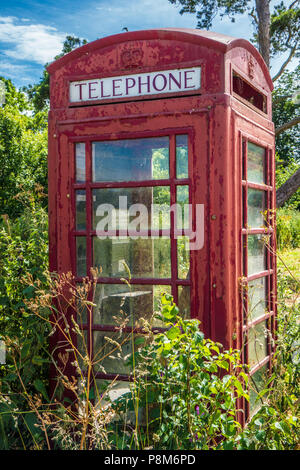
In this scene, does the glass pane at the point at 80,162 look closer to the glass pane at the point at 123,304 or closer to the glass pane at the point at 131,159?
the glass pane at the point at 131,159

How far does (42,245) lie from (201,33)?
181 cm

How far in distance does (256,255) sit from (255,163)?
2.18 ft

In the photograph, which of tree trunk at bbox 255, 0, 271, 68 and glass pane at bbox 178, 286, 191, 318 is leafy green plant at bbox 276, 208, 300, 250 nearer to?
tree trunk at bbox 255, 0, 271, 68

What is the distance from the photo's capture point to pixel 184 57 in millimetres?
2967

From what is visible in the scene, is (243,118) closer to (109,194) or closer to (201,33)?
(201,33)

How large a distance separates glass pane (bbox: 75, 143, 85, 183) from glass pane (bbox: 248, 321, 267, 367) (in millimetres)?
1525

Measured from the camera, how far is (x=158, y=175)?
3080 millimetres

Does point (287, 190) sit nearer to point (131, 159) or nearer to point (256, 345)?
point (256, 345)

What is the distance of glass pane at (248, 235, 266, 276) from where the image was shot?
3.39m

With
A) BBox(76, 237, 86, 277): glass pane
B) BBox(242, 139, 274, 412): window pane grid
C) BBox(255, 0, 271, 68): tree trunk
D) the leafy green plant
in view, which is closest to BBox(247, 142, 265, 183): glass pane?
BBox(242, 139, 274, 412): window pane grid

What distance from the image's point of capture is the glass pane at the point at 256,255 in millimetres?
3388

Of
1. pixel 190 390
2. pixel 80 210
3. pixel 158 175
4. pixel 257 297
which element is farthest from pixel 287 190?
pixel 190 390
